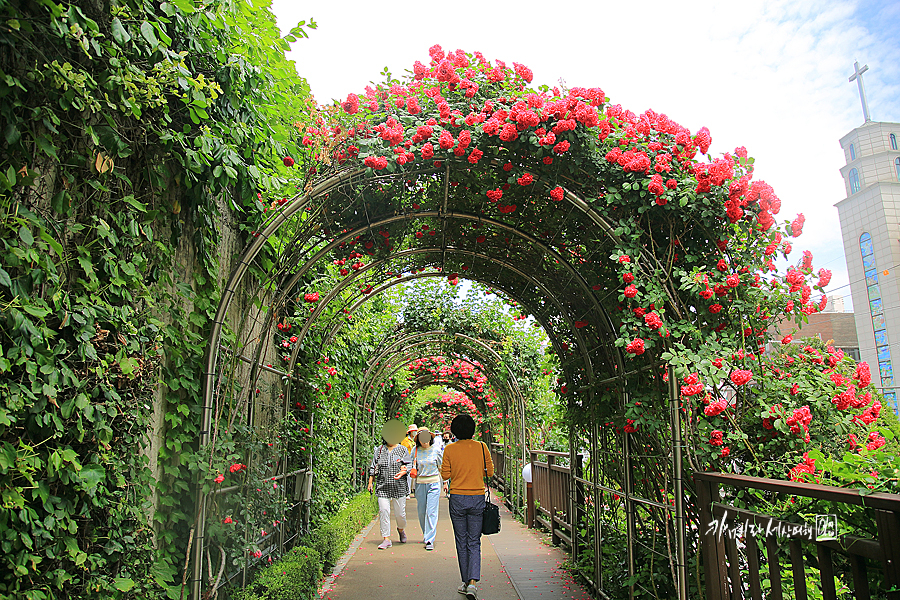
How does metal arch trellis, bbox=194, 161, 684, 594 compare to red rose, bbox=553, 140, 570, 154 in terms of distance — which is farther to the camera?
red rose, bbox=553, 140, 570, 154

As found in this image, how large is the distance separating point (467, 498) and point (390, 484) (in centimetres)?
283

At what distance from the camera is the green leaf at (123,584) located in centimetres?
228

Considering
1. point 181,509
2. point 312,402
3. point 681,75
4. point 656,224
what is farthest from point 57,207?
point 681,75

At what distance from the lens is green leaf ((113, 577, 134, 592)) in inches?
89.7

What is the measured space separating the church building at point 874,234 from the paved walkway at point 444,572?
15358 millimetres

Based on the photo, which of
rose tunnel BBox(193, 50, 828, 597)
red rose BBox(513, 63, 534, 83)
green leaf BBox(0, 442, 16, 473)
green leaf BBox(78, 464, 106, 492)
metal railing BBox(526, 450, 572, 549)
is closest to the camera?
green leaf BBox(0, 442, 16, 473)

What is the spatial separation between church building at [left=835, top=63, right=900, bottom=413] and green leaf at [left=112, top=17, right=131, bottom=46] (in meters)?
20.3

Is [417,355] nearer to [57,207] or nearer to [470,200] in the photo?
[470,200]

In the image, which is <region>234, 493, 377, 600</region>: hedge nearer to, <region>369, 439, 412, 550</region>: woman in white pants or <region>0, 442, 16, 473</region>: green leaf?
<region>369, 439, 412, 550</region>: woman in white pants

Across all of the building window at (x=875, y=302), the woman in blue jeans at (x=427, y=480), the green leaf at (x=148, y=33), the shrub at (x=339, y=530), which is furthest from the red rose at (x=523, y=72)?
the building window at (x=875, y=302)

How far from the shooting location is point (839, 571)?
2510mm

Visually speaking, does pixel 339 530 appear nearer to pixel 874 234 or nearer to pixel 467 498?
pixel 467 498

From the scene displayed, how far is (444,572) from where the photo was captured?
19.6 feet

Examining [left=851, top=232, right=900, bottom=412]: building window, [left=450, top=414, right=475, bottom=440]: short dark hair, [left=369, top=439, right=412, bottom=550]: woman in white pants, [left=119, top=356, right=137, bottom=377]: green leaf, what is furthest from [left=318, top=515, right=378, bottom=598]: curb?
[left=851, top=232, right=900, bottom=412]: building window
